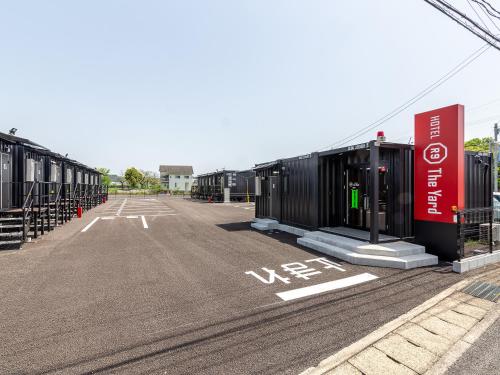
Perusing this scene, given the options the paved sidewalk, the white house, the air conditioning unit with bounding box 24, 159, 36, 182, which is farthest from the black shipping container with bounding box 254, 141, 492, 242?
the white house

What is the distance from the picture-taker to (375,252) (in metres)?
6.87

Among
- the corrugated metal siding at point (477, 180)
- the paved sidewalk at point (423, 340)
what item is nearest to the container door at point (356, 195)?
the corrugated metal siding at point (477, 180)

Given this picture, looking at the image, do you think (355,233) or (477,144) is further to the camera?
(477,144)

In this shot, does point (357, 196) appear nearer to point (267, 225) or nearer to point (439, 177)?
point (439, 177)

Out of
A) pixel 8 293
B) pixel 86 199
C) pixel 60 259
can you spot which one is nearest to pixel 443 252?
pixel 8 293

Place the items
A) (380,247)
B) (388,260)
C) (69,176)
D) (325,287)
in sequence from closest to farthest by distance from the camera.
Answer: (325,287) → (388,260) → (380,247) → (69,176)

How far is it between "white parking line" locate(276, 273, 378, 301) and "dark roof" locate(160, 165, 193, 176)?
77.3 meters

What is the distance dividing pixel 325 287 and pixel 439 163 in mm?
4681

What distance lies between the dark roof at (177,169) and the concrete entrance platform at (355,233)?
241 feet

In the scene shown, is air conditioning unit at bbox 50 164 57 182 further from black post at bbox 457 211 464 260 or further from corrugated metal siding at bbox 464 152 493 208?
corrugated metal siding at bbox 464 152 493 208

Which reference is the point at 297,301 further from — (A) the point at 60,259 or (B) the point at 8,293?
(A) the point at 60,259

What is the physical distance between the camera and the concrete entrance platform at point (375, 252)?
639cm

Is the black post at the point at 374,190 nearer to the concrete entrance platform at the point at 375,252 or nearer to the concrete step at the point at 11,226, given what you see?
the concrete entrance platform at the point at 375,252

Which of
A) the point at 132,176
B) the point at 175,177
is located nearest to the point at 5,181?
the point at 132,176
